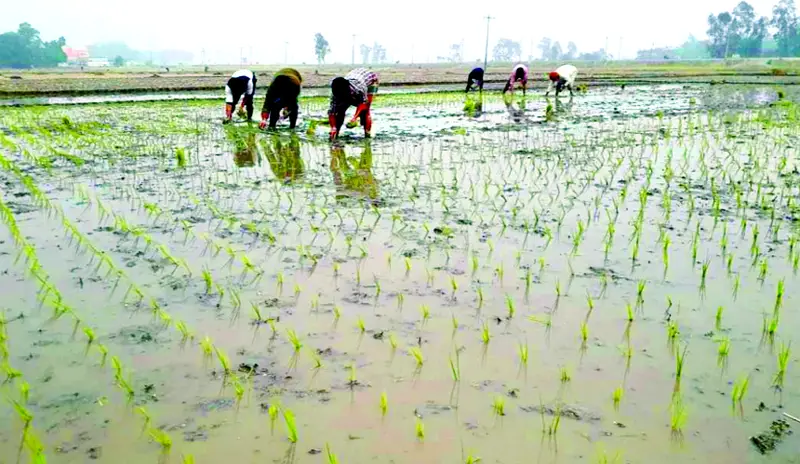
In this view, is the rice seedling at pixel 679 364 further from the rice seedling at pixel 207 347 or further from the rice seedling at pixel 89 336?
the rice seedling at pixel 89 336

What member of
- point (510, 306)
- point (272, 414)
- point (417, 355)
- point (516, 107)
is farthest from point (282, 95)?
point (272, 414)

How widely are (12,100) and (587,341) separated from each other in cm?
1838

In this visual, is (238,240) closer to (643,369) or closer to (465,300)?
(465,300)

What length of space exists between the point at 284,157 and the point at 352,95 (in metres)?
1.67

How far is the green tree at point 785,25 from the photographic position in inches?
2827

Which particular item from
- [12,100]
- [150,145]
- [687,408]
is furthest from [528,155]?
[12,100]

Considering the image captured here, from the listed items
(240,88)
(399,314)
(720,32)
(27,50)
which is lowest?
(399,314)

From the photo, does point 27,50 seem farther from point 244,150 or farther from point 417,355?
point 417,355

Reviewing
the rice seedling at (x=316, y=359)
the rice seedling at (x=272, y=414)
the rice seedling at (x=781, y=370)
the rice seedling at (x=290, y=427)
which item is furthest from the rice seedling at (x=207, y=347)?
the rice seedling at (x=781, y=370)

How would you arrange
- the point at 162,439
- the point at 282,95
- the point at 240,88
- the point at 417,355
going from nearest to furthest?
the point at 162,439 → the point at 417,355 → the point at 282,95 → the point at 240,88

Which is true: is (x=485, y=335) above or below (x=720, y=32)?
below

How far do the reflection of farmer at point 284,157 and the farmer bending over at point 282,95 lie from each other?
732 mm

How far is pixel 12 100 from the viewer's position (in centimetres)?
1669

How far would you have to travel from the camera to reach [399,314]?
3.24 meters
